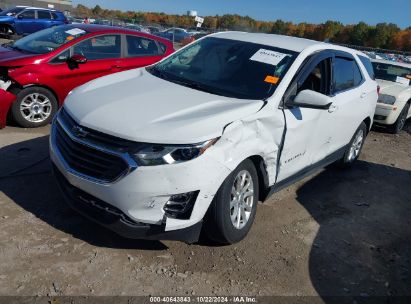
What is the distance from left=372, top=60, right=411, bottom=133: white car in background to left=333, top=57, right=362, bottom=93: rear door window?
338cm

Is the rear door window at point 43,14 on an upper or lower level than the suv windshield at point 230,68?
lower

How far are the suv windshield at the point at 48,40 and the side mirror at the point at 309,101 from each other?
4250 mm

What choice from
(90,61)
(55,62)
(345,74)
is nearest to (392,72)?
(345,74)

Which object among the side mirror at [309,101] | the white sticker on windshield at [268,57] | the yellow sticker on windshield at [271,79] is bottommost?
the side mirror at [309,101]

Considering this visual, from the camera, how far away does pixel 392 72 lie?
9.64 meters

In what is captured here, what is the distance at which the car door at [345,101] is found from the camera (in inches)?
184

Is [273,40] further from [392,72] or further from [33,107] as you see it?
[392,72]

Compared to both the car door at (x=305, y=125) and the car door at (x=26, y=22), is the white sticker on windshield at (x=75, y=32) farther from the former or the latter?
the car door at (x=26, y=22)

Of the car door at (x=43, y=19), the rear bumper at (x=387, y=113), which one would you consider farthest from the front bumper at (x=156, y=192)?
the car door at (x=43, y=19)

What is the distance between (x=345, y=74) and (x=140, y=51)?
380cm

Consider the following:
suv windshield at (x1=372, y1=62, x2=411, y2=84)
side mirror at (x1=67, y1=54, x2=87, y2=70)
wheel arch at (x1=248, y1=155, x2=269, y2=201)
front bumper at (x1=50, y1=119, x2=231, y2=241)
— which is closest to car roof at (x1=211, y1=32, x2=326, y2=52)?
wheel arch at (x1=248, y1=155, x2=269, y2=201)

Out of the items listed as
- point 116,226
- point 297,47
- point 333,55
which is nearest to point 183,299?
point 116,226

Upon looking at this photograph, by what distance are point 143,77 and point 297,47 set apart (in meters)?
1.64

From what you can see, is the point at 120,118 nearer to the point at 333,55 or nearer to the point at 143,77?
the point at 143,77
